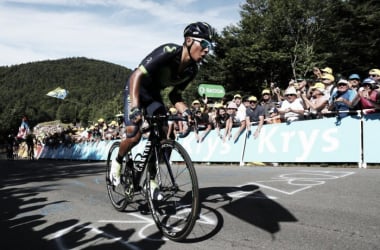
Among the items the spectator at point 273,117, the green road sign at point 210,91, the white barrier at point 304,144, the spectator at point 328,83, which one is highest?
the green road sign at point 210,91

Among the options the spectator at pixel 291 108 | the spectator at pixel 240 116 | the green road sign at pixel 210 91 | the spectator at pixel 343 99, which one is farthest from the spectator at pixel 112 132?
the green road sign at pixel 210 91

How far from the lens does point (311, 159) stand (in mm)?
10031

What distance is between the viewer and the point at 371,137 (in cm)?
891

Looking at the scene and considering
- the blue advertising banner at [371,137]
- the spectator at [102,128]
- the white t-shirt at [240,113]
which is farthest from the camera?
the spectator at [102,128]

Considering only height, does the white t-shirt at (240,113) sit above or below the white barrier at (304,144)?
above

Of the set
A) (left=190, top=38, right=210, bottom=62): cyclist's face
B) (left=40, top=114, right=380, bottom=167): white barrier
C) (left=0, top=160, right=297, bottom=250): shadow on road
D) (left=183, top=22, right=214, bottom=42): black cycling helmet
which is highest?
(left=183, top=22, right=214, bottom=42): black cycling helmet

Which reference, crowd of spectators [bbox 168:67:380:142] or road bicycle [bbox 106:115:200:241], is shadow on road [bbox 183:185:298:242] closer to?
road bicycle [bbox 106:115:200:241]

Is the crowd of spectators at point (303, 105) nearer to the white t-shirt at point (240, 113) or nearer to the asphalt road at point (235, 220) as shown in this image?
the white t-shirt at point (240, 113)

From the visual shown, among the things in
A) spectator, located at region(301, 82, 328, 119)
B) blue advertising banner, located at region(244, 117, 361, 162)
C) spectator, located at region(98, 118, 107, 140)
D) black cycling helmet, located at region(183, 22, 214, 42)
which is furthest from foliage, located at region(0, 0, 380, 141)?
black cycling helmet, located at region(183, 22, 214, 42)

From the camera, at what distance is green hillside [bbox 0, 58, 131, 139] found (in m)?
153

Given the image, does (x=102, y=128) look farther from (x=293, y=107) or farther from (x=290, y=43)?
(x=290, y=43)

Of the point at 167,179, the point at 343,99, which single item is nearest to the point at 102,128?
the point at 343,99

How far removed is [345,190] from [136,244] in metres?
3.58

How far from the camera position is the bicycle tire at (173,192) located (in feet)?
12.8
